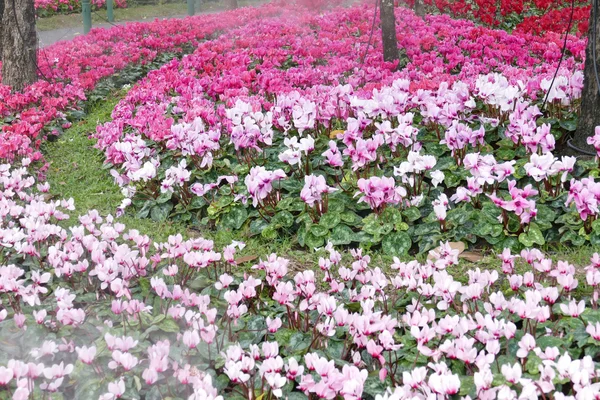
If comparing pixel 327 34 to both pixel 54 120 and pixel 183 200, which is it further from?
pixel 183 200

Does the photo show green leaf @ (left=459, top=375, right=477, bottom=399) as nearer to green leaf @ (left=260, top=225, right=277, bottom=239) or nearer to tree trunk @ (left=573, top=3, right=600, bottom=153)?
green leaf @ (left=260, top=225, right=277, bottom=239)

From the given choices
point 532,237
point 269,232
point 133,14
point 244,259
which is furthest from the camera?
point 133,14

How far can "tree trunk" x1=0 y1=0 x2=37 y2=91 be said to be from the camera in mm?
9031

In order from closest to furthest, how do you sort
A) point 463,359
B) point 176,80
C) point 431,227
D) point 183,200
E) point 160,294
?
point 463,359 < point 160,294 < point 431,227 < point 183,200 < point 176,80

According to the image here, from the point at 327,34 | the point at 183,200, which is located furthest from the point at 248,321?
the point at 327,34

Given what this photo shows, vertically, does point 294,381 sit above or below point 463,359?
below

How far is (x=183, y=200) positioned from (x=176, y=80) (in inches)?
118

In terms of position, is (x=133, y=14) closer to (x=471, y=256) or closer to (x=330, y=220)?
(x=330, y=220)

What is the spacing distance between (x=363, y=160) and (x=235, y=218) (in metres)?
1.10

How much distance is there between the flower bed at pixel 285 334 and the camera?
268 centimetres

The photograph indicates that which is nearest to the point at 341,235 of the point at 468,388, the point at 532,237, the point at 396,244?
the point at 396,244

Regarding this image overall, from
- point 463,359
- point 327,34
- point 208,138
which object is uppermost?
point 327,34

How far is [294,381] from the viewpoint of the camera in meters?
3.05

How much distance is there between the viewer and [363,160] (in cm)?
489
